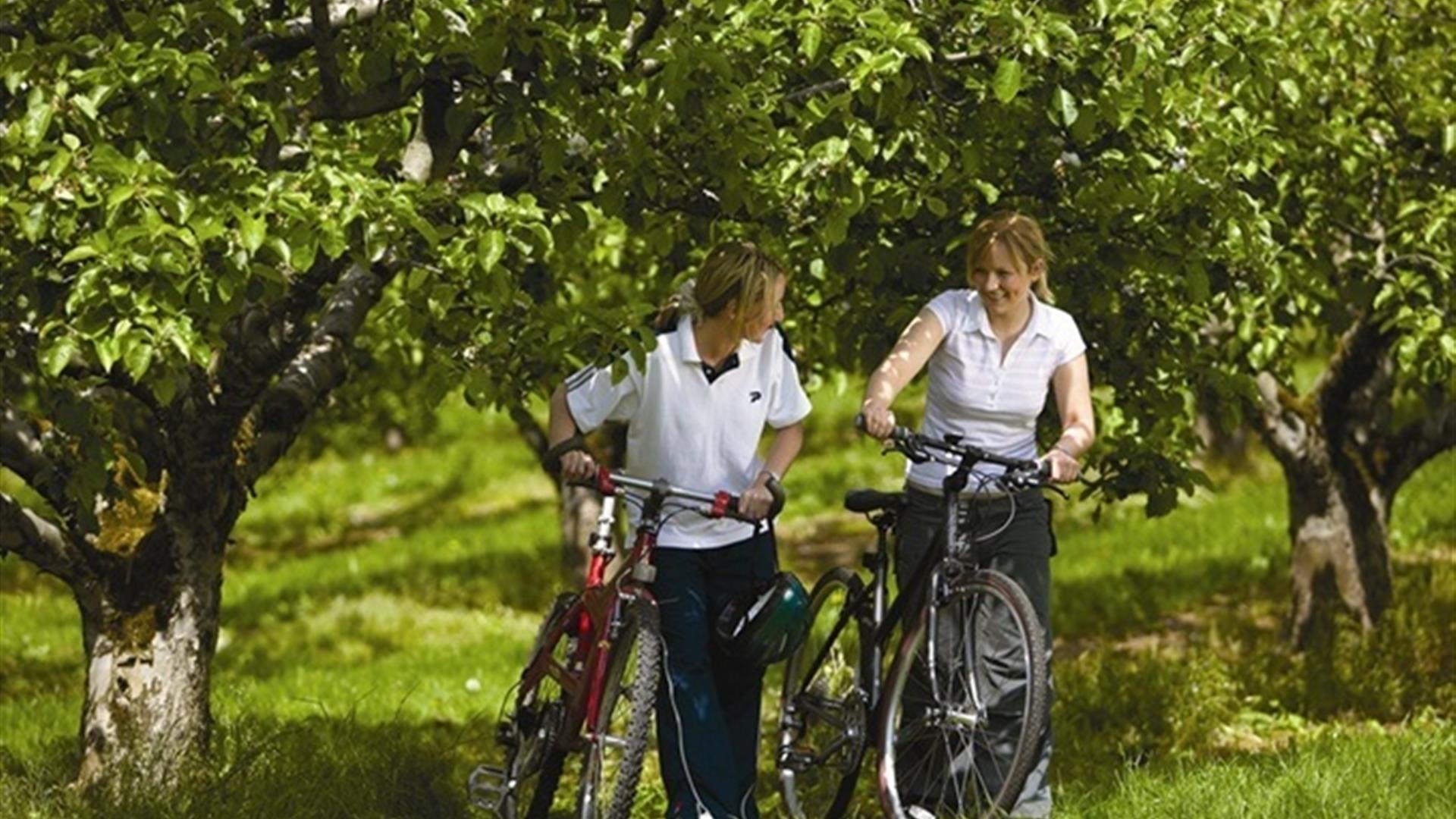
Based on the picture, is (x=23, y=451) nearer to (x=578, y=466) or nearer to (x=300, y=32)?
(x=300, y=32)

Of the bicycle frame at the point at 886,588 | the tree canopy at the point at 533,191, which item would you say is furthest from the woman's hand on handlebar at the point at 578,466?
the bicycle frame at the point at 886,588

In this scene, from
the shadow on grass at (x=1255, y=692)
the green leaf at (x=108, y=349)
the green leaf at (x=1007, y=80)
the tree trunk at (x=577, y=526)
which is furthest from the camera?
the tree trunk at (x=577, y=526)

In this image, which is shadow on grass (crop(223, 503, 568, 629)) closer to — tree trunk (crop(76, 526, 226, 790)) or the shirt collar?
tree trunk (crop(76, 526, 226, 790))

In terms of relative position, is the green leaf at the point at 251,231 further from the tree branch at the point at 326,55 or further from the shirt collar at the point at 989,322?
the shirt collar at the point at 989,322

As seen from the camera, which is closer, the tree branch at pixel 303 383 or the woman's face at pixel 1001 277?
the woman's face at pixel 1001 277

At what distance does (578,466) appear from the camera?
23.9 ft

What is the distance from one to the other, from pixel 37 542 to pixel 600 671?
2838 mm

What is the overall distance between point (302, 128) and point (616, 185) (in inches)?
61.2

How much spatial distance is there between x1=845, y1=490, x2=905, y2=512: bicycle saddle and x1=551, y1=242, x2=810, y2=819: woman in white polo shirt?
345 mm

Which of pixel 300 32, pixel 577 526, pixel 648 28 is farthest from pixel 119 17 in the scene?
pixel 577 526

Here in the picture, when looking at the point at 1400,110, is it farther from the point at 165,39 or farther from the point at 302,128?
the point at 165,39

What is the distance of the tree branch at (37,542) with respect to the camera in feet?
29.0

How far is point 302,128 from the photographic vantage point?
8.80 meters

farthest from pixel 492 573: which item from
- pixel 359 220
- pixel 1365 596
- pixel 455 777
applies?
pixel 359 220
